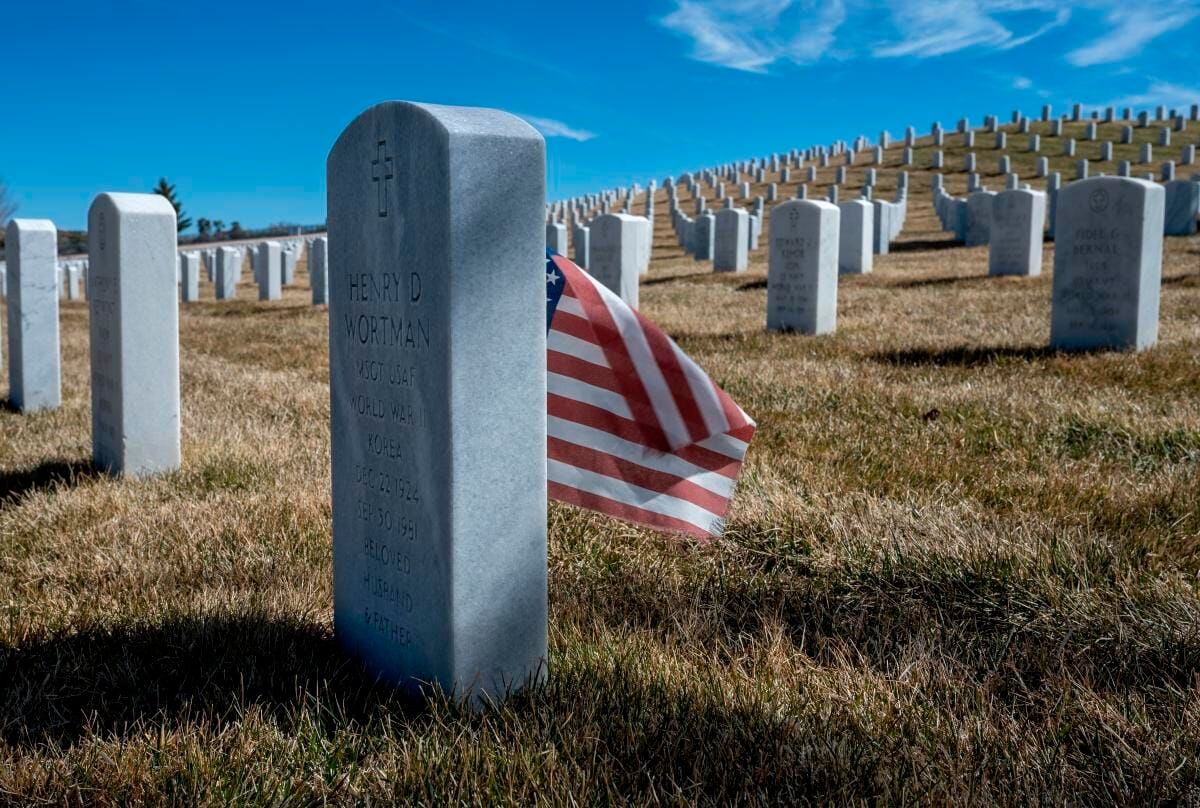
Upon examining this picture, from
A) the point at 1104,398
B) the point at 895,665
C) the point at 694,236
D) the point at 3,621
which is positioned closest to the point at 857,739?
the point at 895,665

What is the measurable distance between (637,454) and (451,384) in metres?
1.47

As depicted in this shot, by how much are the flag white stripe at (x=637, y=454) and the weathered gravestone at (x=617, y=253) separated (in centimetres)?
811

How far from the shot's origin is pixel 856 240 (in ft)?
62.3

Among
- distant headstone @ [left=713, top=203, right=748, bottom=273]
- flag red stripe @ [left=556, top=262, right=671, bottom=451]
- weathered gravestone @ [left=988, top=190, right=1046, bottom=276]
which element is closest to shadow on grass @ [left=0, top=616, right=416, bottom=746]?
flag red stripe @ [left=556, top=262, right=671, bottom=451]

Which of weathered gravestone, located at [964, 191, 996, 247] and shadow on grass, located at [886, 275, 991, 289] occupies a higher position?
weathered gravestone, located at [964, 191, 996, 247]

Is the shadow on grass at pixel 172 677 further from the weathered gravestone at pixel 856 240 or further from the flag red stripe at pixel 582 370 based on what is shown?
the weathered gravestone at pixel 856 240

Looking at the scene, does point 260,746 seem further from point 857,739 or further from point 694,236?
point 694,236

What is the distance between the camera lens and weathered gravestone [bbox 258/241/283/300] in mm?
21422

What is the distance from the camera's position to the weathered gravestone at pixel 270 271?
843 inches

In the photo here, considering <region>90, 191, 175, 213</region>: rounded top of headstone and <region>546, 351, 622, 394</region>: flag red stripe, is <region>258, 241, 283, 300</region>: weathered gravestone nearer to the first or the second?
<region>90, 191, 175, 213</region>: rounded top of headstone

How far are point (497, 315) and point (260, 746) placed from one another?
1.07m

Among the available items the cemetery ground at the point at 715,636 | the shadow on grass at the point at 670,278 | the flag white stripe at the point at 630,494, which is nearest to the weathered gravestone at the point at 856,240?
the shadow on grass at the point at 670,278

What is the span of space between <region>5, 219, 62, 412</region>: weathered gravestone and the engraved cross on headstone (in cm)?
609

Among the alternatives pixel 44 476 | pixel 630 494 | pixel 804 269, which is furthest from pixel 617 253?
pixel 630 494
